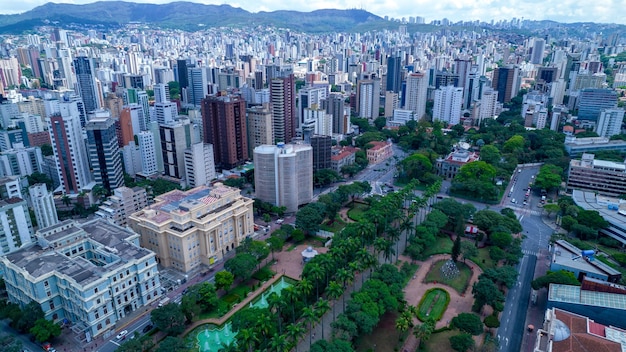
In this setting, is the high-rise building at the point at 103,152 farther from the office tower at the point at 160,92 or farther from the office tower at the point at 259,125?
the office tower at the point at 160,92

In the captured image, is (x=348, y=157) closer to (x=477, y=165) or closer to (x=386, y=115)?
(x=477, y=165)

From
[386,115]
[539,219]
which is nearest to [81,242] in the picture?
[539,219]

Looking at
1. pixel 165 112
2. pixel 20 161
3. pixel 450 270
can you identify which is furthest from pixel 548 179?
pixel 20 161

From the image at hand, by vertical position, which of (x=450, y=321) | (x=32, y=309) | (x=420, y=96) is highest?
(x=420, y=96)

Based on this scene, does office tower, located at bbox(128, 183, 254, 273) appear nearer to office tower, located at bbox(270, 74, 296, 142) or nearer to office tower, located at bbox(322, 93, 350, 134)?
office tower, located at bbox(270, 74, 296, 142)

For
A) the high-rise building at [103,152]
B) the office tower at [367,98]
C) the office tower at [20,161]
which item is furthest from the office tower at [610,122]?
the office tower at [20,161]
